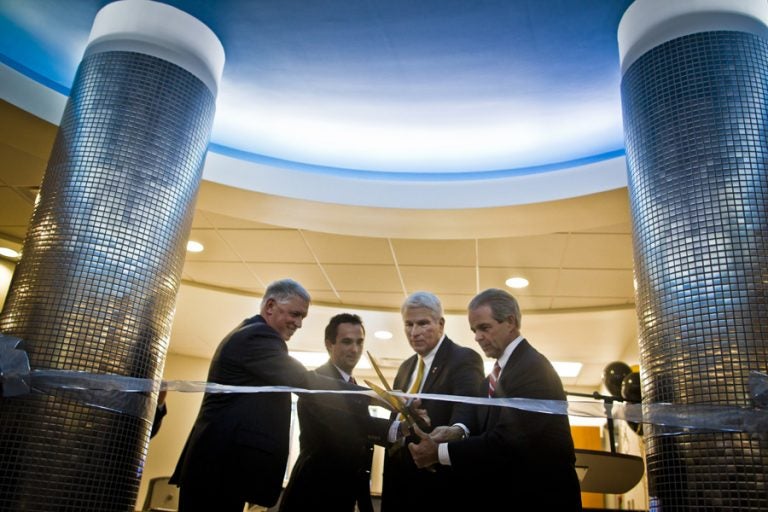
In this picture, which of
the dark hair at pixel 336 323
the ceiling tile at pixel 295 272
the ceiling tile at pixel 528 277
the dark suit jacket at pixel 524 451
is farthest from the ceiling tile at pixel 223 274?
the dark suit jacket at pixel 524 451

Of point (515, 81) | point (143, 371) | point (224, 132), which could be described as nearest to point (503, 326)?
point (143, 371)

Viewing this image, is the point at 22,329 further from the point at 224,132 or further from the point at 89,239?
the point at 224,132

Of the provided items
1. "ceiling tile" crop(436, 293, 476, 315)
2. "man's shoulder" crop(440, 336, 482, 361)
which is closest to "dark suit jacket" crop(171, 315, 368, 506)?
"man's shoulder" crop(440, 336, 482, 361)

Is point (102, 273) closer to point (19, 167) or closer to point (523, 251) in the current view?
point (19, 167)

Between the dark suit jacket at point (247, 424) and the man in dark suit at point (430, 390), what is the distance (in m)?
0.43

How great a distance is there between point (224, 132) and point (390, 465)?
3.73 metres

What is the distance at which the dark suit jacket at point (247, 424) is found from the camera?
304 centimetres

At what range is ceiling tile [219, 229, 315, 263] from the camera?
679cm

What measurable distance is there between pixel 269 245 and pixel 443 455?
4562mm

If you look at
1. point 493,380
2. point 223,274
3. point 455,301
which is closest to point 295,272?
point 223,274

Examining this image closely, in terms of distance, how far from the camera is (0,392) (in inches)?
124

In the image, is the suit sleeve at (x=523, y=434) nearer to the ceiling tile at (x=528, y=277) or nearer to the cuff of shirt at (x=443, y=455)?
the cuff of shirt at (x=443, y=455)

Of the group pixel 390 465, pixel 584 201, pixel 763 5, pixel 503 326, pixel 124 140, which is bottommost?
pixel 390 465

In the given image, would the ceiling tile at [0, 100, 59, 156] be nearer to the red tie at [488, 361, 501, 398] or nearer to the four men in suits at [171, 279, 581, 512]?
the four men in suits at [171, 279, 581, 512]
